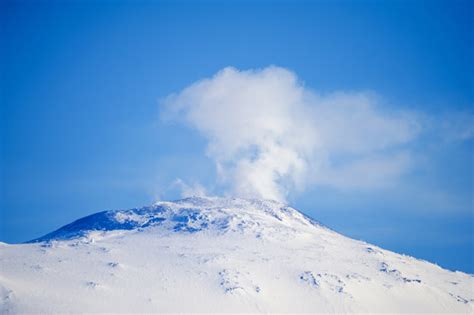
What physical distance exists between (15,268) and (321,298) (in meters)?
104

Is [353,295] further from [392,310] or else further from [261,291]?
[261,291]

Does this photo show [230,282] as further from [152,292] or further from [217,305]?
[152,292]

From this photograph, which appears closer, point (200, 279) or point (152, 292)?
point (152, 292)

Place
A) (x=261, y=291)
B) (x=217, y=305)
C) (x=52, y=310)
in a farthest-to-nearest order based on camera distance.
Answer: (x=261, y=291) < (x=217, y=305) < (x=52, y=310)

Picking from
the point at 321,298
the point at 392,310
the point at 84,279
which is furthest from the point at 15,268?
the point at 392,310

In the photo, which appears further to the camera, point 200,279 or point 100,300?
point 200,279

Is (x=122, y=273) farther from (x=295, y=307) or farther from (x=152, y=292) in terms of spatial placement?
(x=295, y=307)

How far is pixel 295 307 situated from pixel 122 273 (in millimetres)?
59159

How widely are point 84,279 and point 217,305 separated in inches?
1776

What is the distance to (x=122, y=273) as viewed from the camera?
195 metres

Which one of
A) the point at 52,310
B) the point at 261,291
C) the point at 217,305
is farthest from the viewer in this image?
the point at 261,291

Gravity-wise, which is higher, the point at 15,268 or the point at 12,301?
the point at 15,268

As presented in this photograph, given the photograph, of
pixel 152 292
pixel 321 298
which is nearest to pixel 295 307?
pixel 321 298

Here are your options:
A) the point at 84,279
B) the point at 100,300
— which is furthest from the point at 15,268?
the point at 100,300
